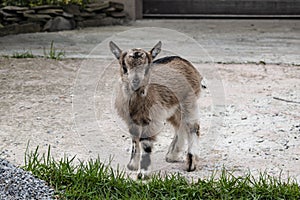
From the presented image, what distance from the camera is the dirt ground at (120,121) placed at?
4125 mm

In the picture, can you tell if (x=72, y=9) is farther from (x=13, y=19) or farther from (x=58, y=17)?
(x=13, y=19)

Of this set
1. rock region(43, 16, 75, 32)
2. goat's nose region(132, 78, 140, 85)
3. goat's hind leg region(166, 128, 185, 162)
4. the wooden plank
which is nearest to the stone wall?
Result: rock region(43, 16, 75, 32)

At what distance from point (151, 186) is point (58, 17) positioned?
649 centimetres

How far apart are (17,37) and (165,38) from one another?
2.15 metres

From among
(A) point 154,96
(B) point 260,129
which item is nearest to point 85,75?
(B) point 260,129

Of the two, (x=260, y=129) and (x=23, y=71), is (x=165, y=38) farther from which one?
(x=260, y=129)

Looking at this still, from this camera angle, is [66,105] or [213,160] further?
[66,105]

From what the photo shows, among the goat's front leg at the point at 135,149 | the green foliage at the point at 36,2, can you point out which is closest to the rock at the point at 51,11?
the green foliage at the point at 36,2

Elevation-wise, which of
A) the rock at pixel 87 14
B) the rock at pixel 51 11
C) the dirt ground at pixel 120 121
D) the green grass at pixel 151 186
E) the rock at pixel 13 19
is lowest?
the dirt ground at pixel 120 121

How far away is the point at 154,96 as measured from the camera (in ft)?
12.0

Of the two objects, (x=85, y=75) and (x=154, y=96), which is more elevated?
(x=154, y=96)

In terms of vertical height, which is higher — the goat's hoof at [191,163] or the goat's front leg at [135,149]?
the goat's front leg at [135,149]

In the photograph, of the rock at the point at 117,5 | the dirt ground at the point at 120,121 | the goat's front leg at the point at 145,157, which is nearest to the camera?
the goat's front leg at the point at 145,157

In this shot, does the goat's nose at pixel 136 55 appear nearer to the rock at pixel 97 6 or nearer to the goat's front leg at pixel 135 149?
the goat's front leg at pixel 135 149
